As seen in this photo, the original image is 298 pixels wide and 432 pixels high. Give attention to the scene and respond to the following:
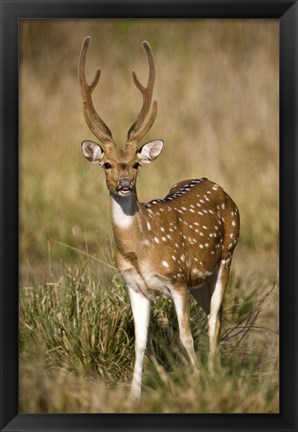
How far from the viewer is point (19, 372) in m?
7.73

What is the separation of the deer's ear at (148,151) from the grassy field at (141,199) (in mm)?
707

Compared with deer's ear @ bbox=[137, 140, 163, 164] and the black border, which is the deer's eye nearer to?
deer's ear @ bbox=[137, 140, 163, 164]

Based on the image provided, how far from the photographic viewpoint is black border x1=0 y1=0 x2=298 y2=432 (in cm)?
738

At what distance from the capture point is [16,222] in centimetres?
739

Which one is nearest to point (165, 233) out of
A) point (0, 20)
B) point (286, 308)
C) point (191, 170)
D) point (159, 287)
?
point (159, 287)

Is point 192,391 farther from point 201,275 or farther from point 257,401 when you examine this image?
point 201,275

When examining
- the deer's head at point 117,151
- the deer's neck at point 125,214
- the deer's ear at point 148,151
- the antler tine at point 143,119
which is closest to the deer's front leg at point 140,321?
the deer's neck at point 125,214

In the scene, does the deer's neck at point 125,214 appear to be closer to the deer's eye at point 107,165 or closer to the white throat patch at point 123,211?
the white throat patch at point 123,211

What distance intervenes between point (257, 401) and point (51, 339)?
142 cm

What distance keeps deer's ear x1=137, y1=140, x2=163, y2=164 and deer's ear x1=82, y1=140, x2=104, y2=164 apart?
0.21m

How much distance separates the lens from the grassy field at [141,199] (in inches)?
304

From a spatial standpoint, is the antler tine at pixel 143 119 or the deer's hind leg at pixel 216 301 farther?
the deer's hind leg at pixel 216 301

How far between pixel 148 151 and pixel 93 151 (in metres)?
0.31

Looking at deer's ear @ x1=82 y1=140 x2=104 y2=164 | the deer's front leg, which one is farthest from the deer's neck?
the deer's front leg
